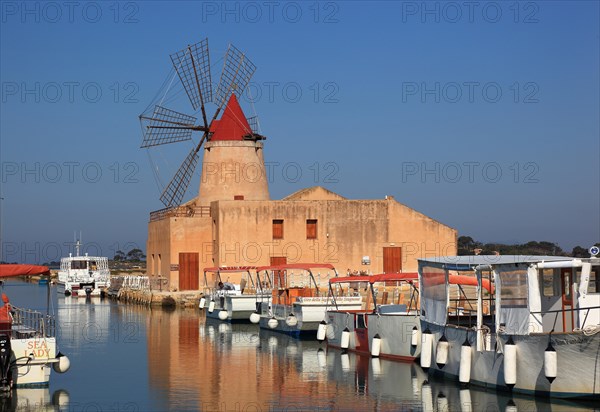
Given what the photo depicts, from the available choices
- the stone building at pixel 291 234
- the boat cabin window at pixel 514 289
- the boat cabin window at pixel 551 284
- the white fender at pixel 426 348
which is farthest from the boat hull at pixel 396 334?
the stone building at pixel 291 234

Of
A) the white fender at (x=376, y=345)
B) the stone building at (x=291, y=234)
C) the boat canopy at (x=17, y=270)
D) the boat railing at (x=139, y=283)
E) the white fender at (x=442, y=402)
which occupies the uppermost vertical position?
the stone building at (x=291, y=234)

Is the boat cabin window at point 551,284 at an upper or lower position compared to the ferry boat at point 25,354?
upper

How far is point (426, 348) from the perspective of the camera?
19.6 m

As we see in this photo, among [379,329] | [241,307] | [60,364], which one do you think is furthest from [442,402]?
[241,307]

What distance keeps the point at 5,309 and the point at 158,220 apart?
27330 mm

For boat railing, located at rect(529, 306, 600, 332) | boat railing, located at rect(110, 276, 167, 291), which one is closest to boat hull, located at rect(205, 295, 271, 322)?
boat railing, located at rect(110, 276, 167, 291)

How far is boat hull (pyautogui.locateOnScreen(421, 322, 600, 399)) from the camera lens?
15812 mm

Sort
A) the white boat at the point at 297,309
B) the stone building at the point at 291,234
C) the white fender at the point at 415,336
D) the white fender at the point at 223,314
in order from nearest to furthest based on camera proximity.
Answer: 1. the white fender at the point at 415,336
2. the white boat at the point at 297,309
3. the white fender at the point at 223,314
4. the stone building at the point at 291,234

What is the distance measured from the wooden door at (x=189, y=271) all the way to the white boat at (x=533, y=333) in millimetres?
25067

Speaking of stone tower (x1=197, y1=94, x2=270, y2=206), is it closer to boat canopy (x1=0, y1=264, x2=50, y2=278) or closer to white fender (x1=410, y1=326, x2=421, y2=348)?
white fender (x1=410, y1=326, x2=421, y2=348)

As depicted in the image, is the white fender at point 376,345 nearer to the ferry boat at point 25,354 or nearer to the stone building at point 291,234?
the ferry boat at point 25,354

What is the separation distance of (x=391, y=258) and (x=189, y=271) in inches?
350

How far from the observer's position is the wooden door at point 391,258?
42375mm

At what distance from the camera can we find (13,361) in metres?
17.9
